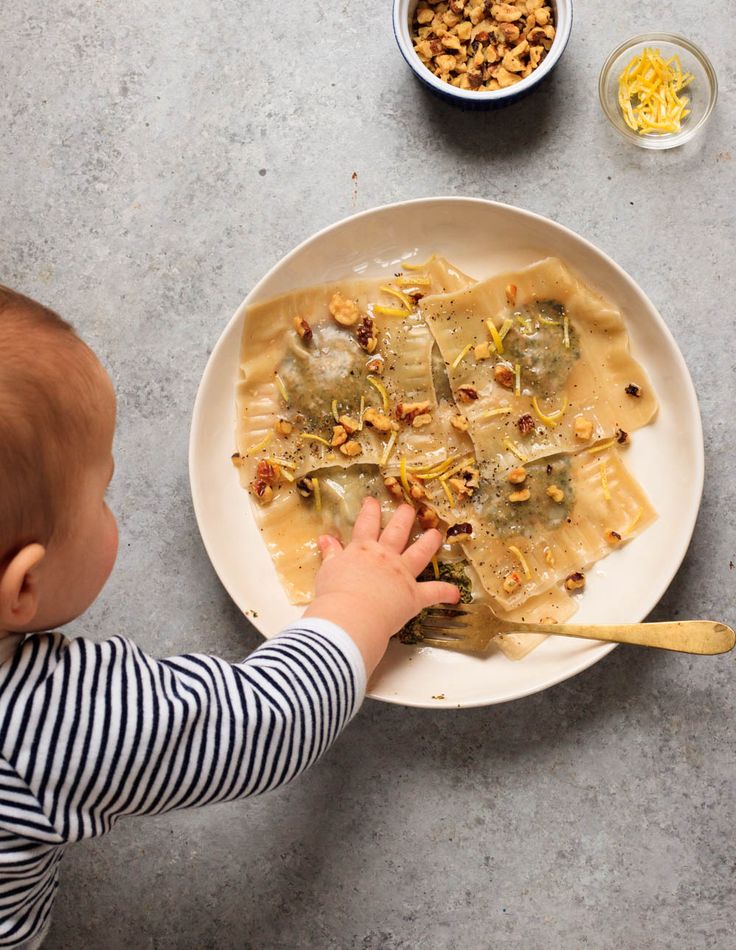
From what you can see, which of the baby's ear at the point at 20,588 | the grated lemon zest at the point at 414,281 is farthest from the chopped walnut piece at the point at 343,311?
the baby's ear at the point at 20,588

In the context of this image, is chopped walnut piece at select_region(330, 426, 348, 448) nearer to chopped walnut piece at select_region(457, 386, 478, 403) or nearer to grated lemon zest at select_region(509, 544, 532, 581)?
chopped walnut piece at select_region(457, 386, 478, 403)

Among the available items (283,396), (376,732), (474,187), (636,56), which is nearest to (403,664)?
(376,732)

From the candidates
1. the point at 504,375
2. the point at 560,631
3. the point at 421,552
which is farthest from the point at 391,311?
the point at 560,631

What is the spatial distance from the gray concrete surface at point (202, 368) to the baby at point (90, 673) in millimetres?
361

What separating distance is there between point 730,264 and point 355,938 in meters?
1.66

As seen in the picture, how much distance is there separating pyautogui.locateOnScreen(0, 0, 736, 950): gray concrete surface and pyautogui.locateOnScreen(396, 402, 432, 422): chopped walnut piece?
1.53 feet

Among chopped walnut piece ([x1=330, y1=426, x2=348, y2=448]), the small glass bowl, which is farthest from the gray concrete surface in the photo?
chopped walnut piece ([x1=330, y1=426, x2=348, y2=448])

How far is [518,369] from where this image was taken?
182 centimetres

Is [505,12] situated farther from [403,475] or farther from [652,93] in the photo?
[403,475]

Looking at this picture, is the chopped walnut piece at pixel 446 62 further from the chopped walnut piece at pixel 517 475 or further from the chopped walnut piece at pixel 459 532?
the chopped walnut piece at pixel 459 532

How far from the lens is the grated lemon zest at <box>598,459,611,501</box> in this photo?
1800mm

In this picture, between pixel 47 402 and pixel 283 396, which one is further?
pixel 283 396

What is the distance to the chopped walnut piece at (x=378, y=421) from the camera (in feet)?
5.96

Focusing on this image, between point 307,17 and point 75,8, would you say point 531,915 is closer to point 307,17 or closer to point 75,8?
point 307,17
